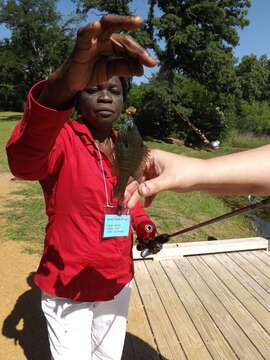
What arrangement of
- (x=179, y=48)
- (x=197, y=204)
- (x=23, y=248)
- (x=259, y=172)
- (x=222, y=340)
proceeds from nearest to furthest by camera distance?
(x=259, y=172) → (x=222, y=340) → (x=23, y=248) → (x=197, y=204) → (x=179, y=48)

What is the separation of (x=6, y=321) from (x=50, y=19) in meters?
35.7

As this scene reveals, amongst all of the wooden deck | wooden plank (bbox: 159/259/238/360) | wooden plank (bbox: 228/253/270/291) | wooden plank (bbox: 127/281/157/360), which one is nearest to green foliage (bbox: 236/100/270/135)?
wooden plank (bbox: 228/253/270/291)

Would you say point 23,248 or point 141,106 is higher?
point 141,106

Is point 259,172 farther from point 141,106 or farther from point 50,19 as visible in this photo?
point 50,19

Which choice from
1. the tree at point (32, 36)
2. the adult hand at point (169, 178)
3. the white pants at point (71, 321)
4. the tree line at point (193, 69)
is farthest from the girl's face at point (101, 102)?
the tree at point (32, 36)

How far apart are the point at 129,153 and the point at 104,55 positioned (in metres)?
0.40

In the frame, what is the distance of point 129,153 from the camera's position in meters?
1.23

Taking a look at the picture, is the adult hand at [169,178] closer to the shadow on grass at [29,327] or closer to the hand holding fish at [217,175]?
the hand holding fish at [217,175]

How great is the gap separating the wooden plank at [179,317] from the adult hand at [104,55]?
2616mm

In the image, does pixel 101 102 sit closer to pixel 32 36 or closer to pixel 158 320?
pixel 158 320

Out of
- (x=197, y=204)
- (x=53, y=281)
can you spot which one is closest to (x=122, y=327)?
(x=53, y=281)

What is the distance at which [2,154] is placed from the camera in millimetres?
11477

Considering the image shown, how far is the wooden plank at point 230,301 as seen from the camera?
9.46 ft

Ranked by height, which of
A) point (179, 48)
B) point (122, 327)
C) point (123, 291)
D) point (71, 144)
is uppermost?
point (179, 48)
